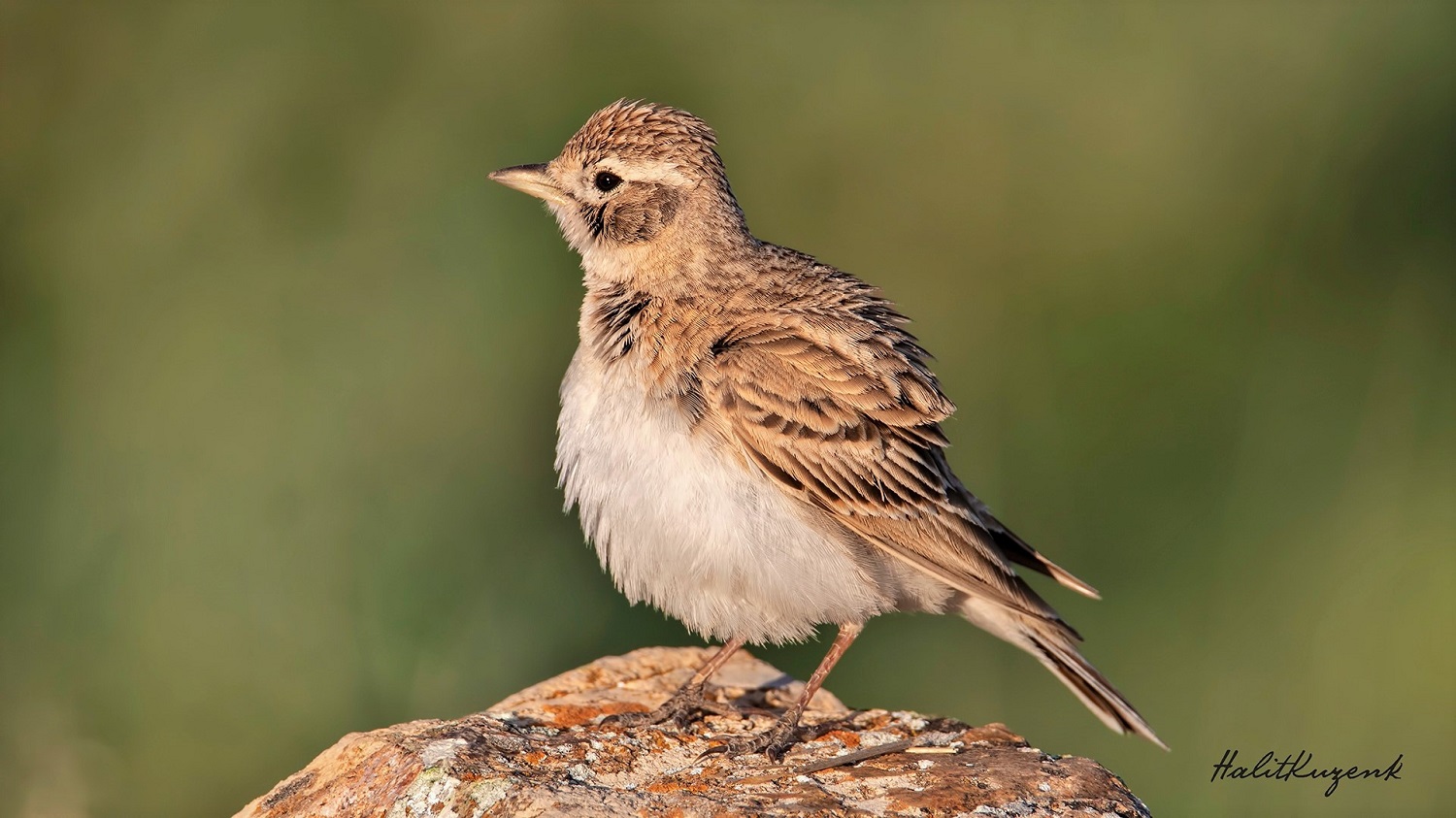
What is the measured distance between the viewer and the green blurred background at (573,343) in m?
7.46

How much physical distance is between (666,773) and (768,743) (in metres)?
0.52

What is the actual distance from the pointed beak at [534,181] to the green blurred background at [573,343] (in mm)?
1935


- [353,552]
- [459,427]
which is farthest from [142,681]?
[459,427]

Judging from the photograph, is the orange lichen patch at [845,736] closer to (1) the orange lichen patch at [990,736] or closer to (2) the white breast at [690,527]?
(1) the orange lichen patch at [990,736]

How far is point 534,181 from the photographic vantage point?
6895 millimetres

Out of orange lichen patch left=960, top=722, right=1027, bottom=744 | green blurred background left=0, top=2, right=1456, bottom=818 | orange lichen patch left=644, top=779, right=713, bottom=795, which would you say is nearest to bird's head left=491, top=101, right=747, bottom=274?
green blurred background left=0, top=2, right=1456, bottom=818

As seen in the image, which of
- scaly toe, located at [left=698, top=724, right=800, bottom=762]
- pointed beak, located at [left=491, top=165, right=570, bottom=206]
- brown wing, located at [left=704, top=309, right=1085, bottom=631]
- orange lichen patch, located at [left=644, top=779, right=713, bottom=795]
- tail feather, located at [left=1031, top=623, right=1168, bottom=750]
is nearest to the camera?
orange lichen patch, located at [left=644, top=779, right=713, bottom=795]

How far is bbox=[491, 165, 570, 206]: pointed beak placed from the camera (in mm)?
6883

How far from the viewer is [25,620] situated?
744 centimetres

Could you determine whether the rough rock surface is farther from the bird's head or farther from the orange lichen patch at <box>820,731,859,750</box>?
the bird's head

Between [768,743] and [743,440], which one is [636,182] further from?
[768,743]

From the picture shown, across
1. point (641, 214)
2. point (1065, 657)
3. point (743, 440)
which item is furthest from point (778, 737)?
point (641, 214)

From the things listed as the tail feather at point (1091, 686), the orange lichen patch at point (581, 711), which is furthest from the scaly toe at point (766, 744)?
the tail feather at point (1091, 686)

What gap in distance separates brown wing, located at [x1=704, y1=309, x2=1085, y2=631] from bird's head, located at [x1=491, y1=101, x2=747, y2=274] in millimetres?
716
